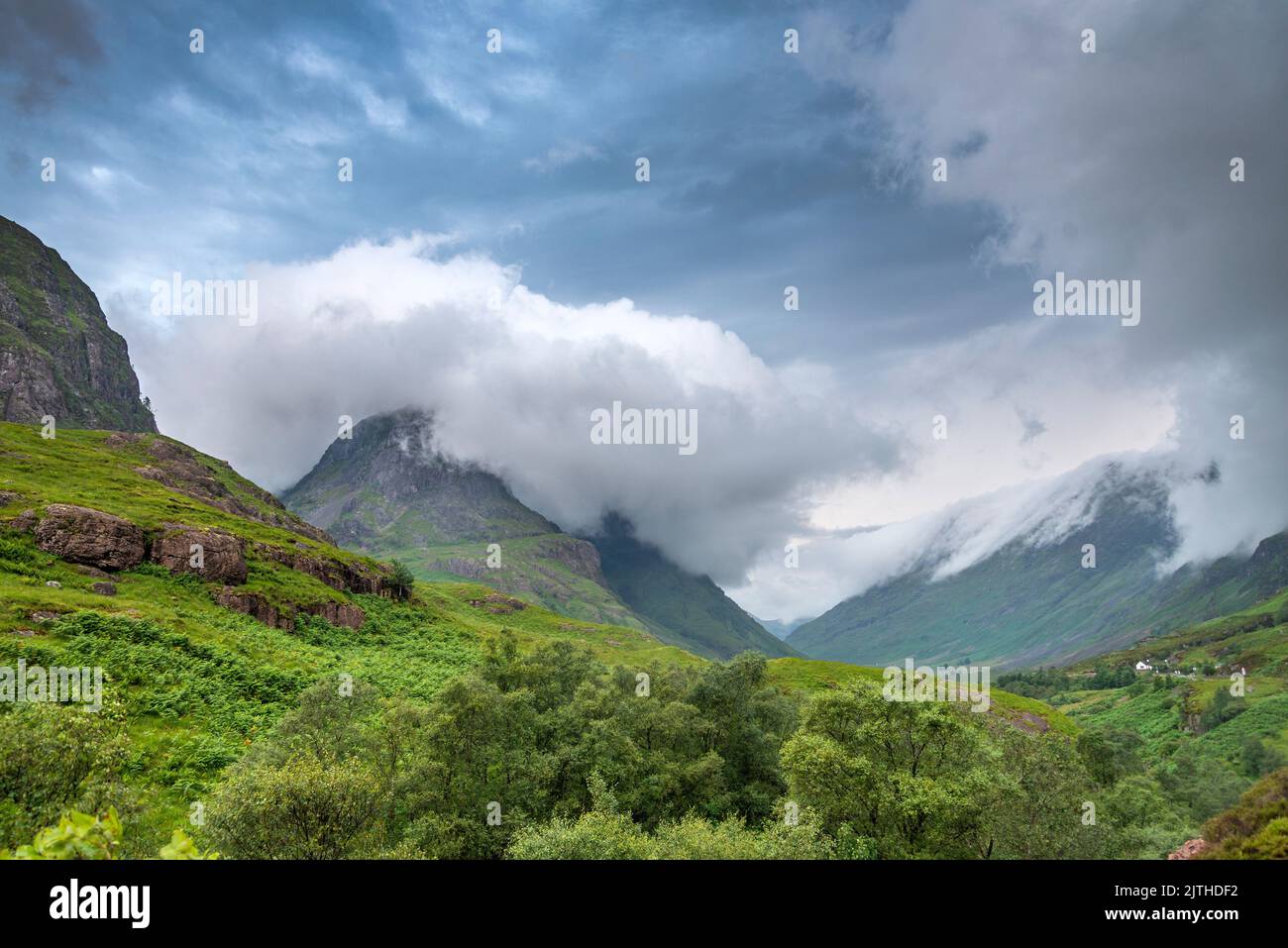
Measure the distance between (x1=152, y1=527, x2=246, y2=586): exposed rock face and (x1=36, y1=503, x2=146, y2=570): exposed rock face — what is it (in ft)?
10.1

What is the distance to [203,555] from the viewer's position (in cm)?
9756

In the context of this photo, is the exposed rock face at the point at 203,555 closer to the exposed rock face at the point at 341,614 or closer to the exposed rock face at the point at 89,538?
the exposed rock face at the point at 89,538

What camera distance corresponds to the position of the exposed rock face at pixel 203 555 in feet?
313

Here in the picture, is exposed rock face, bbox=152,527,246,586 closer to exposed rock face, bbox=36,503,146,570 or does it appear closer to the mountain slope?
the mountain slope

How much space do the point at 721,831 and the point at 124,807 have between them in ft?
113

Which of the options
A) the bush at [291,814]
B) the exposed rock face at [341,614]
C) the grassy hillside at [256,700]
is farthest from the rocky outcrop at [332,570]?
the bush at [291,814]

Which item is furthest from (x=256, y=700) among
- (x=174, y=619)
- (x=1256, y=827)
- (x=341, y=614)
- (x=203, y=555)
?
(x=1256, y=827)

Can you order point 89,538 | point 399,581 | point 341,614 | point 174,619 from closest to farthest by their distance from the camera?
point 174,619
point 89,538
point 341,614
point 399,581

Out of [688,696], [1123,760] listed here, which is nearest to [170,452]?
[688,696]

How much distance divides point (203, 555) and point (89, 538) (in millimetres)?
14206

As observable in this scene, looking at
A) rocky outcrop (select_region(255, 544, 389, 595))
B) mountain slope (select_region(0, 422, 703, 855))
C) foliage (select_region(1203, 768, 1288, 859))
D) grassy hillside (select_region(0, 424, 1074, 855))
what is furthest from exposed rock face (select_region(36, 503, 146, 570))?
foliage (select_region(1203, 768, 1288, 859))

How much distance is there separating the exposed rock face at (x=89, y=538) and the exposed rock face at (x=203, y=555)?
3.07 m

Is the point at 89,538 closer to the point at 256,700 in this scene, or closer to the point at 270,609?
the point at 270,609
